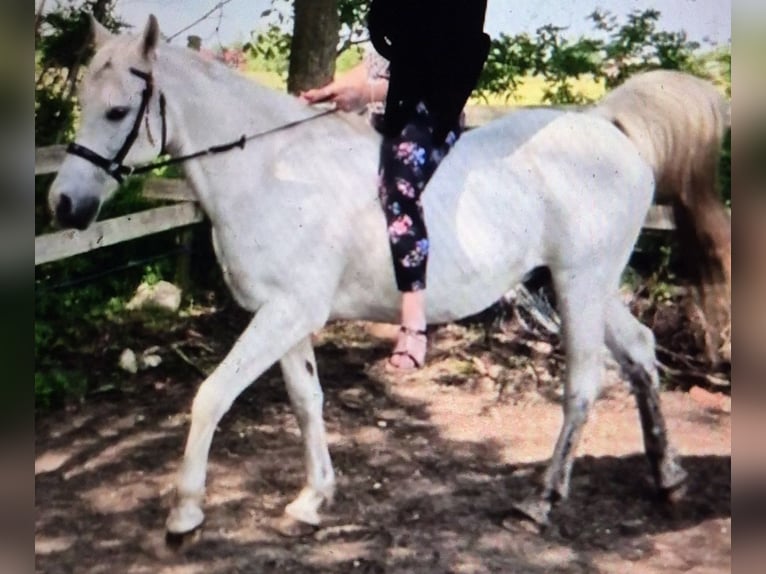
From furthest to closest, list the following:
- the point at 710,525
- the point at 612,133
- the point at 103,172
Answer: the point at 612,133 < the point at 710,525 < the point at 103,172

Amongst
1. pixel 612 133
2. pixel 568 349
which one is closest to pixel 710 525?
pixel 568 349

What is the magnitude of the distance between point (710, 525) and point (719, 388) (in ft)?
0.75

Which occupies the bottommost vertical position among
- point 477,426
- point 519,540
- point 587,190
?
point 519,540

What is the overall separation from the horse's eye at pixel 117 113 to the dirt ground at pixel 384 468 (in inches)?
16.1

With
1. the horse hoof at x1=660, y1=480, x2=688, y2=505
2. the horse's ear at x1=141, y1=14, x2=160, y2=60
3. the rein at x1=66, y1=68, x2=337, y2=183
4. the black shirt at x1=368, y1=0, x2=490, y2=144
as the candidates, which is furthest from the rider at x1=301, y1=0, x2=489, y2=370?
the horse hoof at x1=660, y1=480, x2=688, y2=505

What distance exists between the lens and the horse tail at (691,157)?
153 cm

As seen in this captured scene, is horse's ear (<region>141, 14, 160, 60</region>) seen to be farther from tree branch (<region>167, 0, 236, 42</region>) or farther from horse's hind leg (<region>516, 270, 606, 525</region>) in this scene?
horse's hind leg (<region>516, 270, 606, 525</region>)

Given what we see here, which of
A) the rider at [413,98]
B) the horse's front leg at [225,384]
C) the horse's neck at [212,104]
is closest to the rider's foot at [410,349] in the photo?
the rider at [413,98]

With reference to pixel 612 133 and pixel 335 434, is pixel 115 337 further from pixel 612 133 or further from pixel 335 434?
pixel 612 133

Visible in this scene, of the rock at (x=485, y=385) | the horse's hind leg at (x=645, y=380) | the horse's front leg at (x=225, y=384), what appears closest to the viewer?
the horse's front leg at (x=225, y=384)

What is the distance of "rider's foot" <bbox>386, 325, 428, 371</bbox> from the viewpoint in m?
1.46

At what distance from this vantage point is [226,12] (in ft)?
4.76

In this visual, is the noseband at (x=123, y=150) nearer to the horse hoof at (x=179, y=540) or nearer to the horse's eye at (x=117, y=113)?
the horse's eye at (x=117, y=113)

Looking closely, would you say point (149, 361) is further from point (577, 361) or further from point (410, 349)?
point (577, 361)
